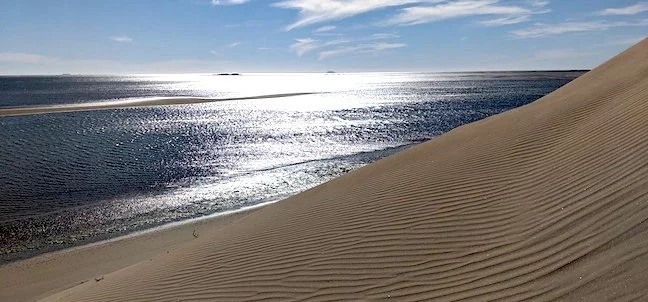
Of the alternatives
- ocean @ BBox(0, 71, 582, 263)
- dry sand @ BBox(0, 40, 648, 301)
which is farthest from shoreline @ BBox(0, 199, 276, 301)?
dry sand @ BBox(0, 40, 648, 301)

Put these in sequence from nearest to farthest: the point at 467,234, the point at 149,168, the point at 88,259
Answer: the point at 467,234
the point at 88,259
the point at 149,168

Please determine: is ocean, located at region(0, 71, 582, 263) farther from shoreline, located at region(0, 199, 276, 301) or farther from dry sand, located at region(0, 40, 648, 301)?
dry sand, located at region(0, 40, 648, 301)

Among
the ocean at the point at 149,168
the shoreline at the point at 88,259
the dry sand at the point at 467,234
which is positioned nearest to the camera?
the dry sand at the point at 467,234

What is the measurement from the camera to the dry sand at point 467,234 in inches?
139

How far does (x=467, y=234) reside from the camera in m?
4.47

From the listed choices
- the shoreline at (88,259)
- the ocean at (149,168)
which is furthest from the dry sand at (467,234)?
the ocean at (149,168)

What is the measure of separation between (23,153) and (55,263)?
14.0 m

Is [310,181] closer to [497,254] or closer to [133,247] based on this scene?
[133,247]

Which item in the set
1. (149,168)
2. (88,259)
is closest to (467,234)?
(88,259)

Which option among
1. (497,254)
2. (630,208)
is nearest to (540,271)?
(497,254)

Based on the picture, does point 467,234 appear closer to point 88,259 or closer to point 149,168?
point 88,259

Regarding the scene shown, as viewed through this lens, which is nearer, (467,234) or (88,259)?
(467,234)

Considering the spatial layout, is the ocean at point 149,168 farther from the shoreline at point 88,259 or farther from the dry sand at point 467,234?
the dry sand at point 467,234

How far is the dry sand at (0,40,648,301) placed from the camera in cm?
353
